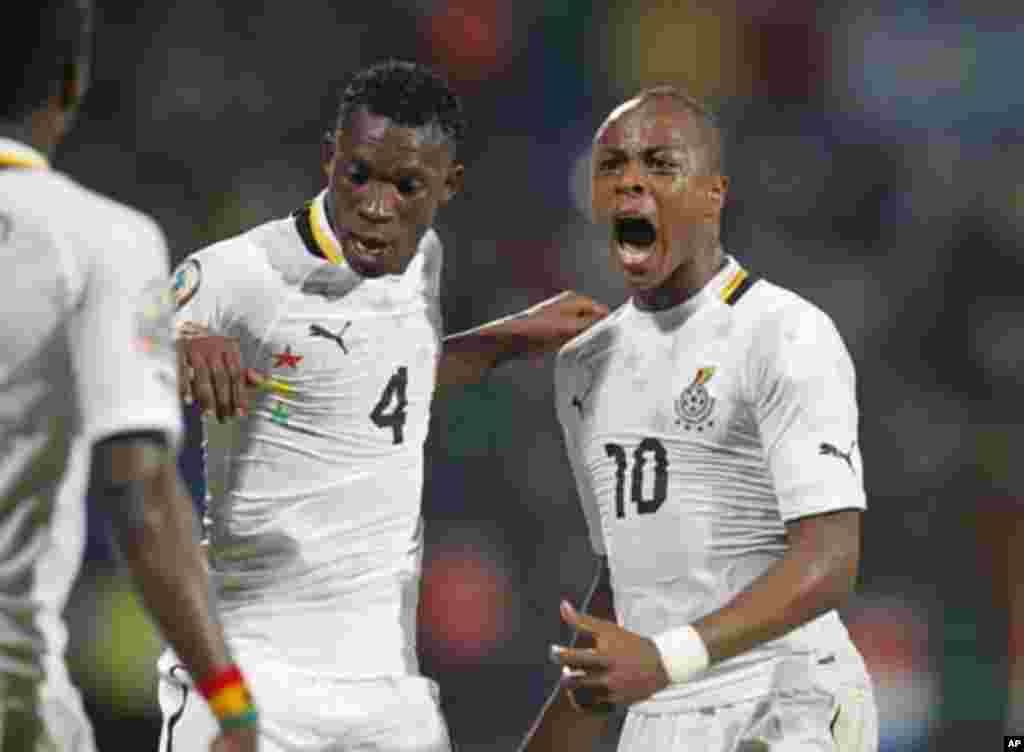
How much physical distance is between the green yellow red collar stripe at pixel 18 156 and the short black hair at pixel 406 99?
6.13ft

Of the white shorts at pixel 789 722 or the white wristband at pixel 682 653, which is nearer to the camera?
the white wristband at pixel 682 653

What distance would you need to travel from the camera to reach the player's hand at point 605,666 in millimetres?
3684

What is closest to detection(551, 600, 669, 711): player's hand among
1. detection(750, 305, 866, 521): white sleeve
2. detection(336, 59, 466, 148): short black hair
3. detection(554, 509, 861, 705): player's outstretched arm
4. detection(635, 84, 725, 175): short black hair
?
detection(554, 509, 861, 705): player's outstretched arm

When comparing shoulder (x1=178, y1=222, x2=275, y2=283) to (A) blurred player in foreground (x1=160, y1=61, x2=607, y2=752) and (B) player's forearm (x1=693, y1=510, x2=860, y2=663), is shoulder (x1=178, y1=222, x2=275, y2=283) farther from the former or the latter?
(B) player's forearm (x1=693, y1=510, x2=860, y2=663)

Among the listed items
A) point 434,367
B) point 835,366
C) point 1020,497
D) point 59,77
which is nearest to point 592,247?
point 1020,497

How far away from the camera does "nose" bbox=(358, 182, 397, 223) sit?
4633 mm

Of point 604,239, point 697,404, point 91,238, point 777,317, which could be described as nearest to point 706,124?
point 777,317

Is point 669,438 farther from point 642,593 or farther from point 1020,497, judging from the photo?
point 1020,497

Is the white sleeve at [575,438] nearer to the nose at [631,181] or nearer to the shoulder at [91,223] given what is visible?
the nose at [631,181]

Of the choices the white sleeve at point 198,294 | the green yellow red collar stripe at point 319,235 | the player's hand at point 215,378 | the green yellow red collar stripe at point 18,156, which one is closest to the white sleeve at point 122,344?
the green yellow red collar stripe at point 18,156

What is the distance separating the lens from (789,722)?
4.25 metres

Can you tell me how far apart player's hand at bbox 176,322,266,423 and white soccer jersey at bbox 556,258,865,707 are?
3.28ft

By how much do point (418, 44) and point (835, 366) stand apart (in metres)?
5.79

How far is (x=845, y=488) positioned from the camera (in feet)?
13.4
